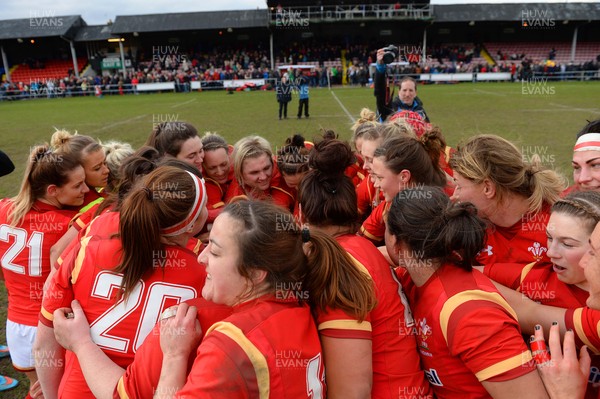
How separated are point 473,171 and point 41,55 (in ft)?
172

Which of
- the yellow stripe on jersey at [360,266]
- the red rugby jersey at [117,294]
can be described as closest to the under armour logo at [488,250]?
the yellow stripe on jersey at [360,266]

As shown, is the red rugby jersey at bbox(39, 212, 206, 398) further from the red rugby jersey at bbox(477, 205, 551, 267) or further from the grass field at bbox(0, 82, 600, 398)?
the grass field at bbox(0, 82, 600, 398)

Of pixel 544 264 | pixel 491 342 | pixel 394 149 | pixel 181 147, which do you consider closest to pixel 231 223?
pixel 491 342

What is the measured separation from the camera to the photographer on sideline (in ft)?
25.5

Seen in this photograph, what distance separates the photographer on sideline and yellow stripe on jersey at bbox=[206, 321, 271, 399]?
6278 millimetres

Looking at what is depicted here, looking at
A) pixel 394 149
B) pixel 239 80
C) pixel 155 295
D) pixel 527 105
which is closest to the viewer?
pixel 155 295

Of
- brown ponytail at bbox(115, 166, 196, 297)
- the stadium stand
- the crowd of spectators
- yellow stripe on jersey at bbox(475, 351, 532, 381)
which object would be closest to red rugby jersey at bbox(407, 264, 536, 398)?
yellow stripe on jersey at bbox(475, 351, 532, 381)

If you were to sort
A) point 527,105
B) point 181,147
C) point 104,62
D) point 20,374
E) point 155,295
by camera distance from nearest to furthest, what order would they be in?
point 155,295 → point 20,374 → point 181,147 → point 527,105 → point 104,62

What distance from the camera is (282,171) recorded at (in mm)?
4191

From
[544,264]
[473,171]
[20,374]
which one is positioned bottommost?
[20,374]

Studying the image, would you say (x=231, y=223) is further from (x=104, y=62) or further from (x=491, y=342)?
(x=104, y=62)

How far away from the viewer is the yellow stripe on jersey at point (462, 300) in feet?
5.74

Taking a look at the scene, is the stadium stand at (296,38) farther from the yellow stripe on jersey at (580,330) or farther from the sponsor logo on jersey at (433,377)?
the yellow stripe on jersey at (580,330)

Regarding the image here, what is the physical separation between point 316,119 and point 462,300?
1555 cm
